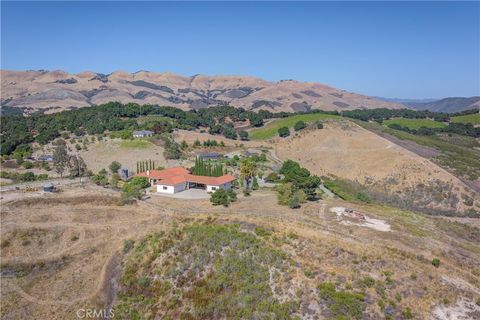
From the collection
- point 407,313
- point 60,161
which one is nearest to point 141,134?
point 60,161

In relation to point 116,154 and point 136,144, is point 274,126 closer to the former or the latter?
point 136,144

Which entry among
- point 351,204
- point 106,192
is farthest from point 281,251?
point 106,192

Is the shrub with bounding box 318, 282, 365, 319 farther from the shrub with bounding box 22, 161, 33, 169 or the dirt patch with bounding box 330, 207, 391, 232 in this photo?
the shrub with bounding box 22, 161, 33, 169

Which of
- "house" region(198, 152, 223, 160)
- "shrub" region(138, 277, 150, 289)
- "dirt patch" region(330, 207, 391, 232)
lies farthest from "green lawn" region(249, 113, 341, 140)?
"shrub" region(138, 277, 150, 289)

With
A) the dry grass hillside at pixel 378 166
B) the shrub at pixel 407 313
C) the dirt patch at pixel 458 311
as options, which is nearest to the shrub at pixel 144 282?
the shrub at pixel 407 313

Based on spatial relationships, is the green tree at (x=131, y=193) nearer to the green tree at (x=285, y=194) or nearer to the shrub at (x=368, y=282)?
the green tree at (x=285, y=194)
